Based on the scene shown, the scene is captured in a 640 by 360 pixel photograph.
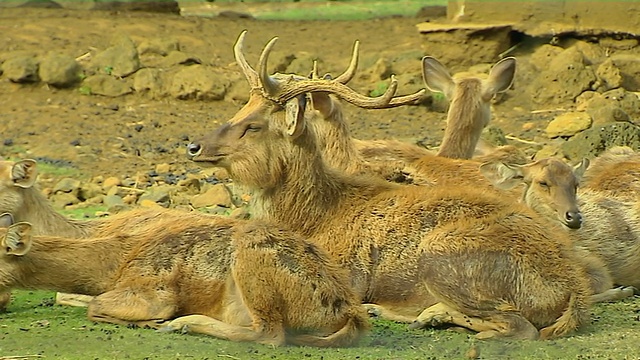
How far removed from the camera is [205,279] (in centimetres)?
852

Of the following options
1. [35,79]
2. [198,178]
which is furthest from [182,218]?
[35,79]

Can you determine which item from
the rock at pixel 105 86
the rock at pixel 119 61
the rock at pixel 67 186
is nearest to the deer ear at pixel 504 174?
the rock at pixel 67 186

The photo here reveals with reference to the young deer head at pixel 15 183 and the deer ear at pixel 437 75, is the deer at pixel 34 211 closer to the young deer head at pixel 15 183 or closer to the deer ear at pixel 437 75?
the young deer head at pixel 15 183

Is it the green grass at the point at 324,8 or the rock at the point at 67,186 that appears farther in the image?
the green grass at the point at 324,8

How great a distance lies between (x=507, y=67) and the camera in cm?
1239

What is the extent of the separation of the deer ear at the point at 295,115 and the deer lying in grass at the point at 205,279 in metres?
0.91

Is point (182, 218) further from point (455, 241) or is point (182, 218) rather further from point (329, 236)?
point (455, 241)

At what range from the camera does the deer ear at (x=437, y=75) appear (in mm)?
12602

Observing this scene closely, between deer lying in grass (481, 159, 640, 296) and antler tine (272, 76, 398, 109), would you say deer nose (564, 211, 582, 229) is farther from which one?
antler tine (272, 76, 398, 109)

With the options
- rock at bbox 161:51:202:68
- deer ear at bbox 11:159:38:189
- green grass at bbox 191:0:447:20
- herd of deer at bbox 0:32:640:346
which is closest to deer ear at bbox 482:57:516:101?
herd of deer at bbox 0:32:640:346

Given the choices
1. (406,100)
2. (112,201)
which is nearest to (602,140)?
(112,201)

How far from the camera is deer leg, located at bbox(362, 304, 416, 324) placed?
348 inches

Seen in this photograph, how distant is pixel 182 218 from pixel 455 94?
3.73m

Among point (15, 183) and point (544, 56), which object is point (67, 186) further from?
point (544, 56)
